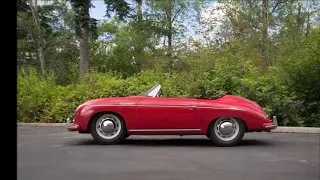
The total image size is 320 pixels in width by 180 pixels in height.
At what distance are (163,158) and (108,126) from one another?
418 millimetres

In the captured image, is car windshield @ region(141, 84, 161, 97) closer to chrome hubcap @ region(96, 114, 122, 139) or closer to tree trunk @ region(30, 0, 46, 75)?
chrome hubcap @ region(96, 114, 122, 139)

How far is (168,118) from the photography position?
218cm

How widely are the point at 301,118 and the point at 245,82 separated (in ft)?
1.50

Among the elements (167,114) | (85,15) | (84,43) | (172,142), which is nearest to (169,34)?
(84,43)

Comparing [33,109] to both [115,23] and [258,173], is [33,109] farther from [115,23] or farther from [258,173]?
[258,173]

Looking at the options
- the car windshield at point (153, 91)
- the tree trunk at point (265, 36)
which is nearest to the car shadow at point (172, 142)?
the car windshield at point (153, 91)

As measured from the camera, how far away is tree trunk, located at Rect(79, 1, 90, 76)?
2.27m

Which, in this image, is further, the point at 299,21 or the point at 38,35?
the point at 299,21

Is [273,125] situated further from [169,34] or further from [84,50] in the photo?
[84,50]

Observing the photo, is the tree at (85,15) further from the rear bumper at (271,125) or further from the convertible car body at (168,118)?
the rear bumper at (271,125)

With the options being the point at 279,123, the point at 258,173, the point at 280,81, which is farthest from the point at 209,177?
the point at 280,81

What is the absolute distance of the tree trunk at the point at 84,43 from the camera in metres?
2.27

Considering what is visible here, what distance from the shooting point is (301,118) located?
2.39m

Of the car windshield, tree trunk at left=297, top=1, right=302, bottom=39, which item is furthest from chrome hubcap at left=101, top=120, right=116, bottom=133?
tree trunk at left=297, top=1, right=302, bottom=39
